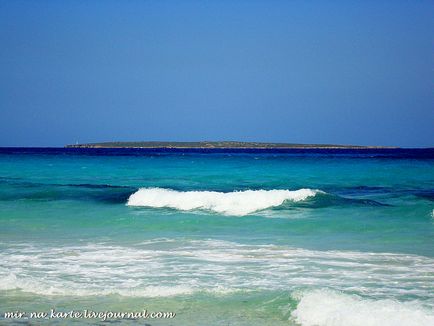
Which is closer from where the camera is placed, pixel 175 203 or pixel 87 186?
pixel 175 203

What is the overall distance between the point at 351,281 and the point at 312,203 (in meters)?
12.0

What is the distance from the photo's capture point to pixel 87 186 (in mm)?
28875

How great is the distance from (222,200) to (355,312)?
46.5 ft

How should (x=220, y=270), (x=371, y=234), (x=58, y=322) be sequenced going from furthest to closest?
(x=371, y=234)
(x=220, y=270)
(x=58, y=322)

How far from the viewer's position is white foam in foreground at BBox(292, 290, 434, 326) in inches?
261

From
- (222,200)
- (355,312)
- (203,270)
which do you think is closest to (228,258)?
(203,270)

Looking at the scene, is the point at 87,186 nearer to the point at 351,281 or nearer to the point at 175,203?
the point at 175,203

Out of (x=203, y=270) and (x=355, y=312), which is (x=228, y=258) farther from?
(x=355, y=312)

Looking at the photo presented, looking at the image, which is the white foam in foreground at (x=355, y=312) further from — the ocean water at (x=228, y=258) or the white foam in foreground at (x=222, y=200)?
the white foam in foreground at (x=222, y=200)

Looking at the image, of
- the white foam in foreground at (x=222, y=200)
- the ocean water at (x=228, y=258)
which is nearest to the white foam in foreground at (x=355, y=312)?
the ocean water at (x=228, y=258)

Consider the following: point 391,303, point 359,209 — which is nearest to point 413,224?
point 359,209

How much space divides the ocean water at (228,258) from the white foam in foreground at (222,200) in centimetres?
6

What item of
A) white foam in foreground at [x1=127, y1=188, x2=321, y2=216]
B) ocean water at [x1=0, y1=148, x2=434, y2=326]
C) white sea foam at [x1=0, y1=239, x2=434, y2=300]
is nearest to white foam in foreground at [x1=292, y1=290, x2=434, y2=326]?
ocean water at [x1=0, y1=148, x2=434, y2=326]

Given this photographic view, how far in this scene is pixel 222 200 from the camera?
21.0 m
